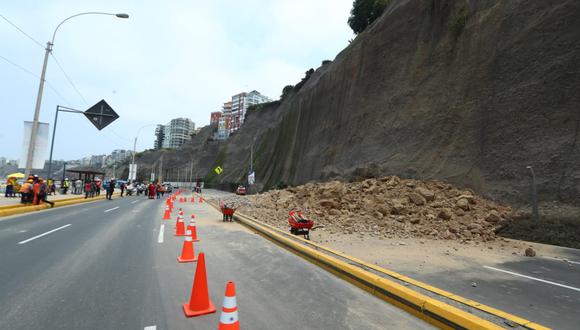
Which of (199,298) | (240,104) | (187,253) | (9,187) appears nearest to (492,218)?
(187,253)

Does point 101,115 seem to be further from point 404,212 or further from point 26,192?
point 404,212

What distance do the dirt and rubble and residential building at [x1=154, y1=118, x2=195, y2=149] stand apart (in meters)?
183

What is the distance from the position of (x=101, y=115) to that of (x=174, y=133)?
177715 mm

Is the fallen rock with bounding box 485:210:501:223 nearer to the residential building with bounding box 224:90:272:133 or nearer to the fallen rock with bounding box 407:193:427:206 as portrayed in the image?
the fallen rock with bounding box 407:193:427:206

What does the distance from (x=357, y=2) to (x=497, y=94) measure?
30138 mm

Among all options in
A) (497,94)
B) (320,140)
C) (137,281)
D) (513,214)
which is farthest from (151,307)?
(320,140)

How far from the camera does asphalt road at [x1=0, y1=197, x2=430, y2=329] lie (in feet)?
12.1

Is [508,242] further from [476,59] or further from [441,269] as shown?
[476,59]

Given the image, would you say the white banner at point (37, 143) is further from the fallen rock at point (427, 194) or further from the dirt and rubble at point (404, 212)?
the fallen rock at point (427, 194)

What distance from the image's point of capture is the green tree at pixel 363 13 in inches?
1499

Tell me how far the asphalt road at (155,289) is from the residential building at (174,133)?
190m

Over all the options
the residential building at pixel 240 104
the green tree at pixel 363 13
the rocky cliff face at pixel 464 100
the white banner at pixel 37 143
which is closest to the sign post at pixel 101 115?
the white banner at pixel 37 143

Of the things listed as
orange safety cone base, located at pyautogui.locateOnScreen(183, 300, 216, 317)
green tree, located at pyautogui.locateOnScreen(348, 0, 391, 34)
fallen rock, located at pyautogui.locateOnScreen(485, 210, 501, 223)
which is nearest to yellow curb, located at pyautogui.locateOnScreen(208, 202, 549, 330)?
orange safety cone base, located at pyautogui.locateOnScreen(183, 300, 216, 317)

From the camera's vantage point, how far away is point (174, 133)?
18900 centimetres
